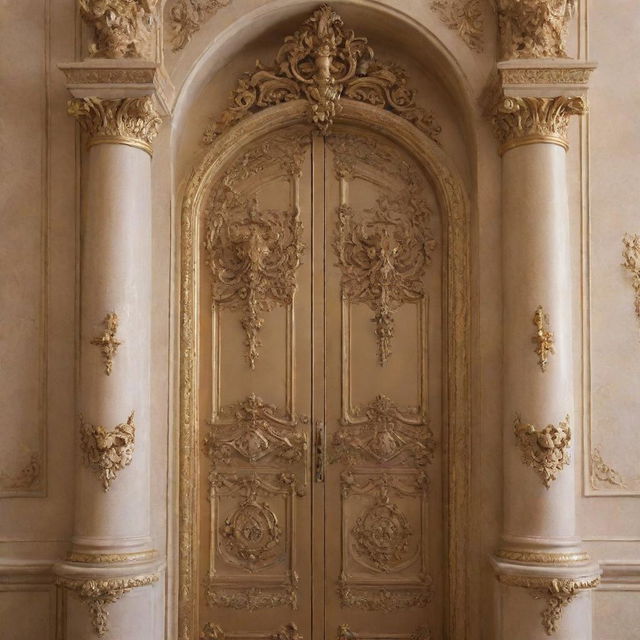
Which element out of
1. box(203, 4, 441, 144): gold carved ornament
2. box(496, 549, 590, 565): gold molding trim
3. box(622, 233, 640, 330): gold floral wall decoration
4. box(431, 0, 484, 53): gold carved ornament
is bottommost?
box(496, 549, 590, 565): gold molding trim

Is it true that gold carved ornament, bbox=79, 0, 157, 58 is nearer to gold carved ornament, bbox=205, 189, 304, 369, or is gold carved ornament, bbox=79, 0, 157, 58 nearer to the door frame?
the door frame

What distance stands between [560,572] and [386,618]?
1.11 m

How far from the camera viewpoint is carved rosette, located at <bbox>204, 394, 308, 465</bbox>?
4.96 metres

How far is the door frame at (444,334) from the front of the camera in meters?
4.80

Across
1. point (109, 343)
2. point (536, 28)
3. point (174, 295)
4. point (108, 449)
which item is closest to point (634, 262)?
point (536, 28)

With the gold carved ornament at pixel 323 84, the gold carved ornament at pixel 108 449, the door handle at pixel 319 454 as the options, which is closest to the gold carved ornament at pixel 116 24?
the gold carved ornament at pixel 323 84

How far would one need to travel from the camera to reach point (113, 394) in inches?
174

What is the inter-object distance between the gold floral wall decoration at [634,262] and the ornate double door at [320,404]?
1.00m

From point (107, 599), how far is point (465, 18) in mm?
3499

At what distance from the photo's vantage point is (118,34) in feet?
14.7

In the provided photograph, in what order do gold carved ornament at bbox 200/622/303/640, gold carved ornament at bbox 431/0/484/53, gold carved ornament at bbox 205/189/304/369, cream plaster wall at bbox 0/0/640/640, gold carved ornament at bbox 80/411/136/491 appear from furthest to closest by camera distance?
1. gold carved ornament at bbox 205/189/304/369
2. gold carved ornament at bbox 200/622/303/640
3. gold carved ornament at bbox 431/0/484/53
4. cream plaster wall at bbox 0/0/640/640
5. gold carved ornament at bbox 80/411/136/491

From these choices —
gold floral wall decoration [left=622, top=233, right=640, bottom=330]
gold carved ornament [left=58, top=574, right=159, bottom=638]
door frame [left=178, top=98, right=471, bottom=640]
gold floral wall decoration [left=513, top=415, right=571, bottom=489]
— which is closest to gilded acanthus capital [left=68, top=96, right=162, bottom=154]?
door frame [left=178, top=98, right=471, bottom=640]

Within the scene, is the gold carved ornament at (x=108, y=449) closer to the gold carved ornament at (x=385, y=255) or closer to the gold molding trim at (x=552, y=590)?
the gold carved ornament at (x=385, y=255)

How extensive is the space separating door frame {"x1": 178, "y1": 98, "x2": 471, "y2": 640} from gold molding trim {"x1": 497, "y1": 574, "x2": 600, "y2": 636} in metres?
0.47
